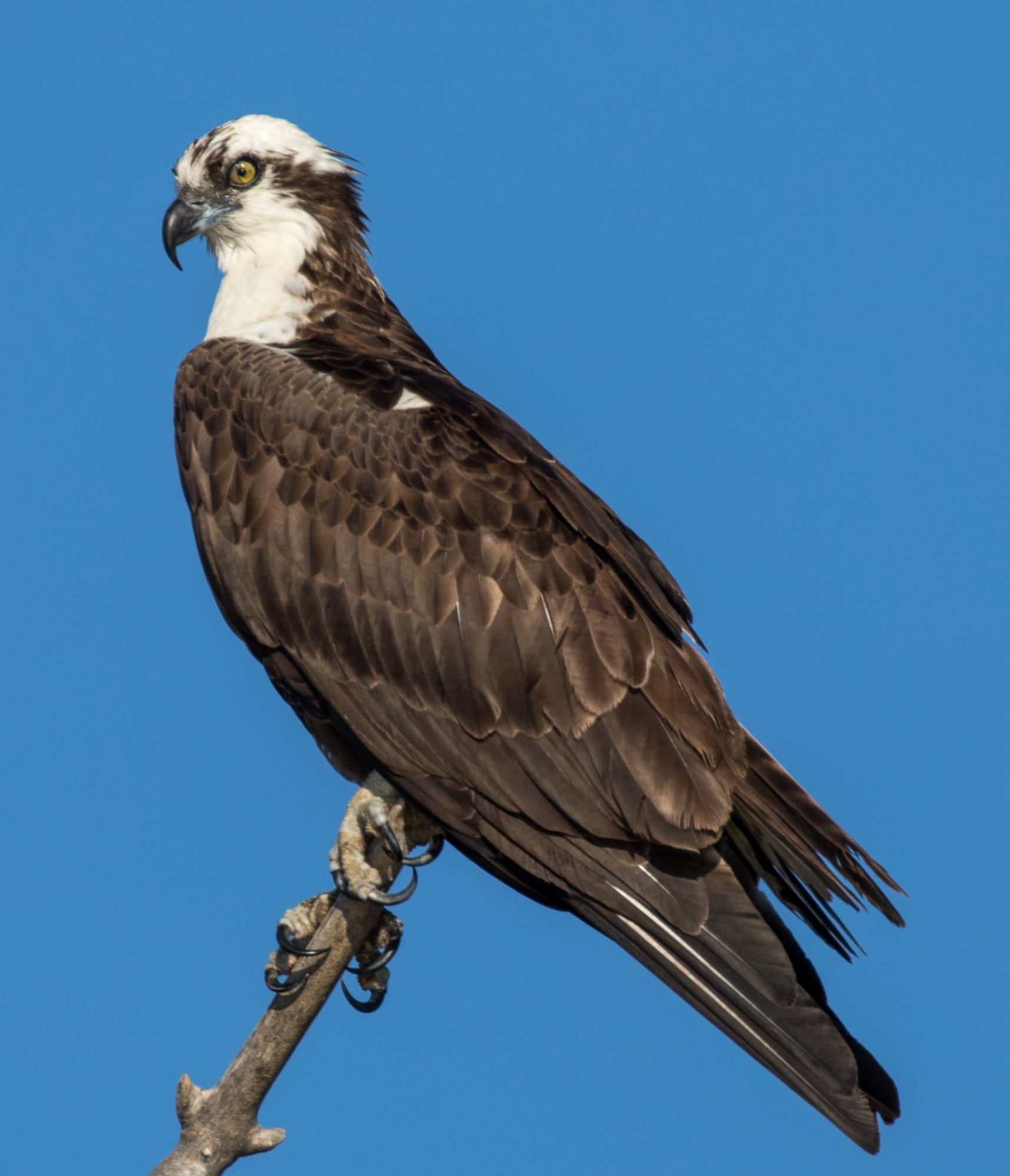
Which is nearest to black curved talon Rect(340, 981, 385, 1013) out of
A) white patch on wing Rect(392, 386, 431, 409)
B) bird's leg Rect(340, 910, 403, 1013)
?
bird's leg Rect(340, 910, 403, 1013)

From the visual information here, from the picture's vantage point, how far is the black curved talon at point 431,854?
6.66 m

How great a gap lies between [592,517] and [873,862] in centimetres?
176

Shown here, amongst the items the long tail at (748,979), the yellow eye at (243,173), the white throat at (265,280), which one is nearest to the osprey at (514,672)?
the long tail at (748,979)

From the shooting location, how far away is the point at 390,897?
256 inches

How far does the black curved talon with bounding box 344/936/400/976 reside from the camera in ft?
22.6

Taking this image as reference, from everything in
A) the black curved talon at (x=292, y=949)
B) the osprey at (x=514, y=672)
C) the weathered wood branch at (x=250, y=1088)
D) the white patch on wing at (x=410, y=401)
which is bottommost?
the weathered wood branch at (x=250, y=1088)

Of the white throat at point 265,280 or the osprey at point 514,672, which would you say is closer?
the osprey at point 514,672

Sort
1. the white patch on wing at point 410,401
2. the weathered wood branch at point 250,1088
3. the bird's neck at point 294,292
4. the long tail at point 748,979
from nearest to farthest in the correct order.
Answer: the long tail at point 748,979, the weathered wood branch at point 250,1088, the white patch on wing at point 410,401, the bird's neck at point 294,292

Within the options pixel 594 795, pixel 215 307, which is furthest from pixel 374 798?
pixel 215 307

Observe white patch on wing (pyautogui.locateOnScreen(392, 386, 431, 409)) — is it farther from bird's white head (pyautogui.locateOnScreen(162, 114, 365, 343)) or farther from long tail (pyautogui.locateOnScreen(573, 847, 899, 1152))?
long tail (pyautogui.locateOnScreen(573, 847, 899, 1152))

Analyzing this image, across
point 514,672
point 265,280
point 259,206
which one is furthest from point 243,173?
A: point 514,672

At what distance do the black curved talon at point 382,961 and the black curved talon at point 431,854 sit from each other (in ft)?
1.27

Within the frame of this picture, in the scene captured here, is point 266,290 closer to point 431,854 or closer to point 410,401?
point 410,401

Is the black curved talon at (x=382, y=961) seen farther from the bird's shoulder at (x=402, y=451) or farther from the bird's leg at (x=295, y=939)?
the bird's shoulder at (x=402, y=451)
